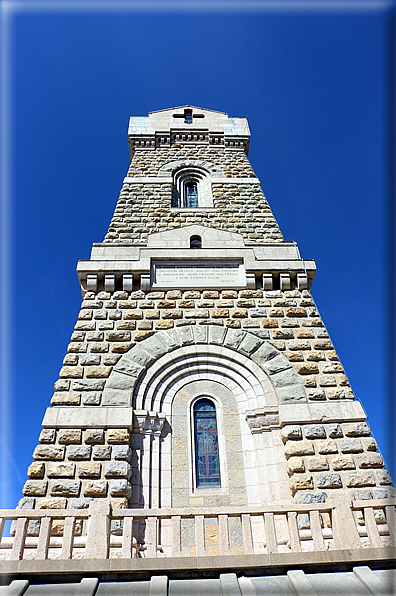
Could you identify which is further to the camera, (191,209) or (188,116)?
(188,116)

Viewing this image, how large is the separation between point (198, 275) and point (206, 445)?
4.00 metres

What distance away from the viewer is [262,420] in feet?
25.3

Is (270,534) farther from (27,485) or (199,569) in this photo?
(27,485)

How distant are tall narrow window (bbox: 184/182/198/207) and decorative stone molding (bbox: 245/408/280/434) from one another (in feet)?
25.7

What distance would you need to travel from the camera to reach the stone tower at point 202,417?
18.0 ft

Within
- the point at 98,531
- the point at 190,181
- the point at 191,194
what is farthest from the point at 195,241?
the point at 98,531

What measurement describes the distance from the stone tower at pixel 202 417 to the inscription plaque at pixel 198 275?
0.12 feet

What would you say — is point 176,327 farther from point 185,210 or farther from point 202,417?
point 185,210

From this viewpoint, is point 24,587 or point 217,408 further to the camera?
Answer: point 217,408

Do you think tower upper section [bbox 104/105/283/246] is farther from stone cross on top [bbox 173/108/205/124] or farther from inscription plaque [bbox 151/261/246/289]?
inscription plaque [bbox 151/261/246/289]

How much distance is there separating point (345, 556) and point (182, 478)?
3.15m

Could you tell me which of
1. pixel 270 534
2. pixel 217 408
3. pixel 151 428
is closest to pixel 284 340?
pixel 217 408

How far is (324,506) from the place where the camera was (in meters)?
5.54

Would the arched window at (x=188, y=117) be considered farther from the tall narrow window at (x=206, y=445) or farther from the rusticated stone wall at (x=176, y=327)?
the tall narrow window at (x=206, y=445)
